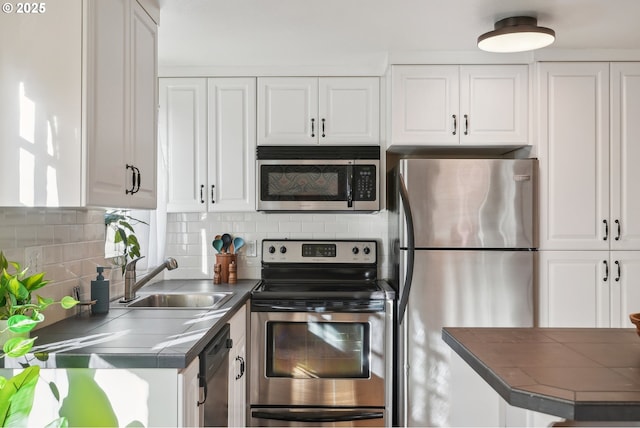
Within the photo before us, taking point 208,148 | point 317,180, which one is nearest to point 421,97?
point 317,180

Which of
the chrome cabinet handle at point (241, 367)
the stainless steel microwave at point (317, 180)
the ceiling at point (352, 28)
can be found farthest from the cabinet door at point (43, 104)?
the stainless steel microwave at point (317, 180)

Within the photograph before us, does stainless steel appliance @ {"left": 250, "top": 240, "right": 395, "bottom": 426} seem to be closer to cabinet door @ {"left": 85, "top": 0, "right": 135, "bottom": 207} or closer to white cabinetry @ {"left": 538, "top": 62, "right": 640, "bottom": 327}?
white cabinetry @ {"left": 538, "top": 62, "right": 640, "bottom": 327}

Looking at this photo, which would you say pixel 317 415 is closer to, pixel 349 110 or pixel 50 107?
pixel 349 110

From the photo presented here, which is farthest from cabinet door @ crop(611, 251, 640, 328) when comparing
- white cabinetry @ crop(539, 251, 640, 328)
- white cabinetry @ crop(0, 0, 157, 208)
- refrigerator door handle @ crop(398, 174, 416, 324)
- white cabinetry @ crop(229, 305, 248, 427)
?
white cabinetry @ crop(0, 0, 157, 208)

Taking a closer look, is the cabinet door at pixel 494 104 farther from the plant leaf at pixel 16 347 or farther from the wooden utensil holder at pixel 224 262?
the plant leaf at pixel 16 347

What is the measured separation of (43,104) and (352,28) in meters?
1.59

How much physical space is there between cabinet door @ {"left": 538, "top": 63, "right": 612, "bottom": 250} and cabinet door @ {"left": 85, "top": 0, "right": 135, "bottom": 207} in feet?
7.52

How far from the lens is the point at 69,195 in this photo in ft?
5.21

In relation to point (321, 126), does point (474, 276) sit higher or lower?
lower

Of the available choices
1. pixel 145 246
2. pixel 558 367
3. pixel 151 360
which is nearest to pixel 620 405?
pixel 558 367

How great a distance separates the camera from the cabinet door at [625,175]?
2898mm

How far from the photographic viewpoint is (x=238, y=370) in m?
2.49

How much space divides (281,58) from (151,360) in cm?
215

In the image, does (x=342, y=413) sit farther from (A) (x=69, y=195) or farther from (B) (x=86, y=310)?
(A) (x=69, y=195)
